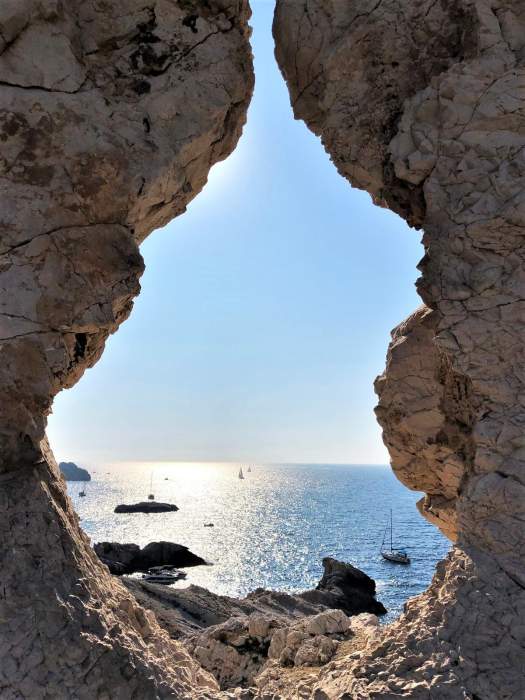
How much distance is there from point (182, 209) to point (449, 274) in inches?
161

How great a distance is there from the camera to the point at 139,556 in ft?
137

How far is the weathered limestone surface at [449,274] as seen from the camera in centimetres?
528

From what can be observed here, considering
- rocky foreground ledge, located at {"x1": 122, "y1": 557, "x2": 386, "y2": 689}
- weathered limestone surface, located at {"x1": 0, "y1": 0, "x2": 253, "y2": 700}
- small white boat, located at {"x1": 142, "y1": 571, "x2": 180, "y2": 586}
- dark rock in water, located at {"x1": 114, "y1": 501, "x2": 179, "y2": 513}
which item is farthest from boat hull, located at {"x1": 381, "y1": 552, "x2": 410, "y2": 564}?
dark rock in water, located at {"x1": 114, "y1": 501, "x2": 179, "y2": 513}

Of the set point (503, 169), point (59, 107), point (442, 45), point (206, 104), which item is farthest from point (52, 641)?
point (442, 45)

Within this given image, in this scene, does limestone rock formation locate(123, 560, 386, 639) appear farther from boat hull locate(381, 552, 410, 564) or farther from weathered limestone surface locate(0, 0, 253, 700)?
boat hull locate(381, 552, 410, 564)

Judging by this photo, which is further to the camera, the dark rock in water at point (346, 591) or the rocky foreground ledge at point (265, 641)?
the dark rock in water at point (346, 591)

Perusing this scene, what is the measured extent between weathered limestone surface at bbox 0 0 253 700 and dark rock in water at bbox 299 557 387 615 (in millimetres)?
21528

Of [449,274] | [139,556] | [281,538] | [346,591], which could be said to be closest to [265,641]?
[449,274]

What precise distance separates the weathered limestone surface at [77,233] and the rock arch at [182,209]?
0.02 meters

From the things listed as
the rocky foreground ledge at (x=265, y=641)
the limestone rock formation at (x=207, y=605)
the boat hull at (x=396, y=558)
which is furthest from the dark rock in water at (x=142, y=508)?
the rocky foreground ledge at (x=265, y=641)

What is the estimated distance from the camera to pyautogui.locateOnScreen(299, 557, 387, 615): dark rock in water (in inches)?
1056

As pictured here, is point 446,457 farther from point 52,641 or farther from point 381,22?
point 381,22

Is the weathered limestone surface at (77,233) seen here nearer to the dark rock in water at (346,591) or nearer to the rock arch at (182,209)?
the rock arch at (182,209)

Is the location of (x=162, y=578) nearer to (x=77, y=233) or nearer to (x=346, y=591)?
(x=346, y=591)
